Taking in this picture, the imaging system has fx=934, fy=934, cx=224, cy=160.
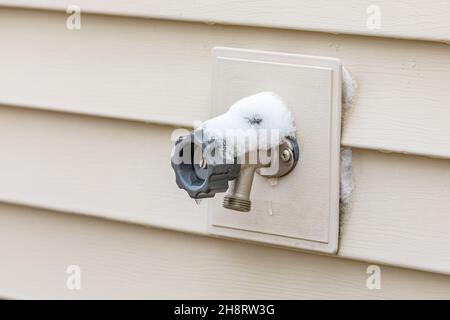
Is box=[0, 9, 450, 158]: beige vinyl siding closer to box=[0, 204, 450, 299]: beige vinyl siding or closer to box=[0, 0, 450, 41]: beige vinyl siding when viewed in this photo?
box=[0, 0, 450, 41]: beige vinyl siding

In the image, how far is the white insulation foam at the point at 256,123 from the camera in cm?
118

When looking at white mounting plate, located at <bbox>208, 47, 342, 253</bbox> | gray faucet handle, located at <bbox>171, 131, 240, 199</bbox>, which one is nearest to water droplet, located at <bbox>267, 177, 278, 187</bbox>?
white mounting plate, located at <bbox>208, 47, 342, 253</bbox>

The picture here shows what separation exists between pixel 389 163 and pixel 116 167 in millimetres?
447

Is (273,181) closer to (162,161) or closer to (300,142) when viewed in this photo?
(300,142)

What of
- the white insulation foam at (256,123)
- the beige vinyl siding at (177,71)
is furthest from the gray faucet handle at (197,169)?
the beige vinyl siding at (177,71)

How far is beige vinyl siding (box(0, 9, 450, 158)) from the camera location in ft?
3.80

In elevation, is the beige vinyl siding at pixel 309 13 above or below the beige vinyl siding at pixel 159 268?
above

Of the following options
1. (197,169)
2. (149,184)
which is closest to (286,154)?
(197,169)

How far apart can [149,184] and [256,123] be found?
26 centimetres

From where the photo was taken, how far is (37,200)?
1.52 meters

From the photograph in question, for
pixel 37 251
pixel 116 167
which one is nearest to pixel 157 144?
pixel 116 167

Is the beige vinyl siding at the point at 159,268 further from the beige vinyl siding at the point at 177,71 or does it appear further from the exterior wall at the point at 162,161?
the beige vinyl siding at the point at 177,71

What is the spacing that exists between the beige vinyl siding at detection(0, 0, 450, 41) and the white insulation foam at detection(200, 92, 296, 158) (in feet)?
0.35

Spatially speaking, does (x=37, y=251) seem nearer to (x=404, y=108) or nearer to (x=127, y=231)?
(x=127, y=231)
